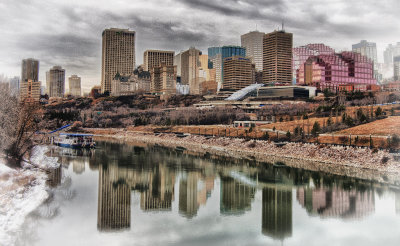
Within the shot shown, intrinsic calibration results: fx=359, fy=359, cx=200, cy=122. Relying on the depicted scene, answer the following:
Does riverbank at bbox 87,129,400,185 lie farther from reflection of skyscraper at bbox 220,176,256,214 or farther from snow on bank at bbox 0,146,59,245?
snow on bank at bbox 0,146,59,245

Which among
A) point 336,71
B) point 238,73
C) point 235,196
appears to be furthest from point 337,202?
point 238,73

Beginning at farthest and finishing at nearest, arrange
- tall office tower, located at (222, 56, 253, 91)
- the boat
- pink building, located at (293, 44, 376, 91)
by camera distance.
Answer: tall office tower, located at (222, 56, 253, 91) → pink building, located at (293, 44, 376, 91) → the boat

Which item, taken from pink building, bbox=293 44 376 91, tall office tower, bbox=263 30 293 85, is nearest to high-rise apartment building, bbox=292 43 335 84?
A: tall office tower, bbox=263 30 293 85

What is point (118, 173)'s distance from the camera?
3359 cm

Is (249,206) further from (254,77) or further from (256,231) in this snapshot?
(254,77)

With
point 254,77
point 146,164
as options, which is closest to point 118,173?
point 146,164

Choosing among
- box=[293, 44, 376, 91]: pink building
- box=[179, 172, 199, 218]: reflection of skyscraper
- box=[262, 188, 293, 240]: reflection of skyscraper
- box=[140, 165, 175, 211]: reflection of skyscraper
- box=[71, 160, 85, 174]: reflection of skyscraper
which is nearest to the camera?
box=[262, 188, 293, 240]: reflection of skyscraper

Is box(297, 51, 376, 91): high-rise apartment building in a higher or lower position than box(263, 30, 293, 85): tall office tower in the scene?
lower

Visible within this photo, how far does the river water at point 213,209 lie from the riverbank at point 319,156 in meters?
2.92

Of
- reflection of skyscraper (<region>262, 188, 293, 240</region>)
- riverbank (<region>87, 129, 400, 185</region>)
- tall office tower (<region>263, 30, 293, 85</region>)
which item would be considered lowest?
reflection of skyscraper (<region>262, 188, 293, 240</region>)

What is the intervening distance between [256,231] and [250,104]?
3631 inches

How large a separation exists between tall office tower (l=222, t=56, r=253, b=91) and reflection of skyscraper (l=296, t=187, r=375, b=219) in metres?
156

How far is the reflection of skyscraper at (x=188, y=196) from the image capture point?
21408 mm

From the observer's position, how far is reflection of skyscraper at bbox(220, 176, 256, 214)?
22.0 m
